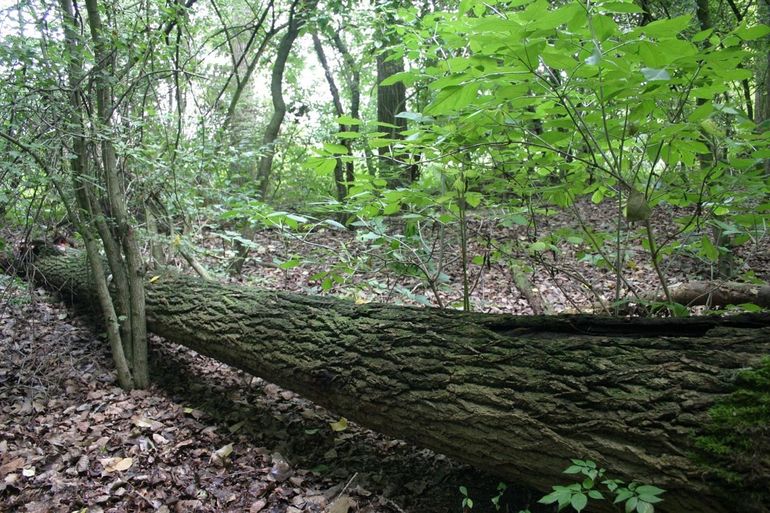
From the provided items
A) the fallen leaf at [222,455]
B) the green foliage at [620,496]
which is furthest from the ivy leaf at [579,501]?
the fallen leaf at [222,455]

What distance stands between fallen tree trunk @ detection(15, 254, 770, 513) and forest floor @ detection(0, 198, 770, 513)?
37 centimetres

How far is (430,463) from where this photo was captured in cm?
286

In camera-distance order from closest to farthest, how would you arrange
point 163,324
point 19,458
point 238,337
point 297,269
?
point 19,458, point 238,337, point 163,324, point 297,269

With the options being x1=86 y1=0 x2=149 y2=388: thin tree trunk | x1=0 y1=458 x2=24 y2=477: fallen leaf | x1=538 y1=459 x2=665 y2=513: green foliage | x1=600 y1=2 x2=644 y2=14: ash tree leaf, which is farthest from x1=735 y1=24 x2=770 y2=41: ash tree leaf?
x1=0 y1=458 x2=24 y2=477: fallen leaf

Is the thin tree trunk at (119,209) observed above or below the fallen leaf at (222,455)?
above

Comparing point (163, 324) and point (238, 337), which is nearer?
point (238, 337)

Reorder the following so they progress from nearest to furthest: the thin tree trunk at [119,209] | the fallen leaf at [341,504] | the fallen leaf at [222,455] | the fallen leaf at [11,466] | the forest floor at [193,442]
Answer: the fallen leaf at [341,504] < the forest floor at [193,442] < the fallen leaf at [11,466] < the fallen leaf at [222,455] < the thin tree trunk at [119,209]

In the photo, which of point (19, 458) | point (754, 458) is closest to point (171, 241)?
point (19, 458)

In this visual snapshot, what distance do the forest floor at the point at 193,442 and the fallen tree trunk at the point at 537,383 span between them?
1.22 ft

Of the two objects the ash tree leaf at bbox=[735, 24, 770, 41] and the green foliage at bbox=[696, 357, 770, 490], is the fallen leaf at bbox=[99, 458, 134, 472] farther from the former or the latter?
the ash tree leaf at bbox=[735, 24, 770, 41]

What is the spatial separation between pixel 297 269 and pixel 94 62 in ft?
13.1

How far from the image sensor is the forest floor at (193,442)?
8.85 feet

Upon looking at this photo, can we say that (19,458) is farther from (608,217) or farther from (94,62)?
(608,217)

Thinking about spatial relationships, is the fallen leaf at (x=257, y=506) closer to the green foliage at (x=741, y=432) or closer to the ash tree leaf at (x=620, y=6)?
the green foliage at (x=741, y=432)
